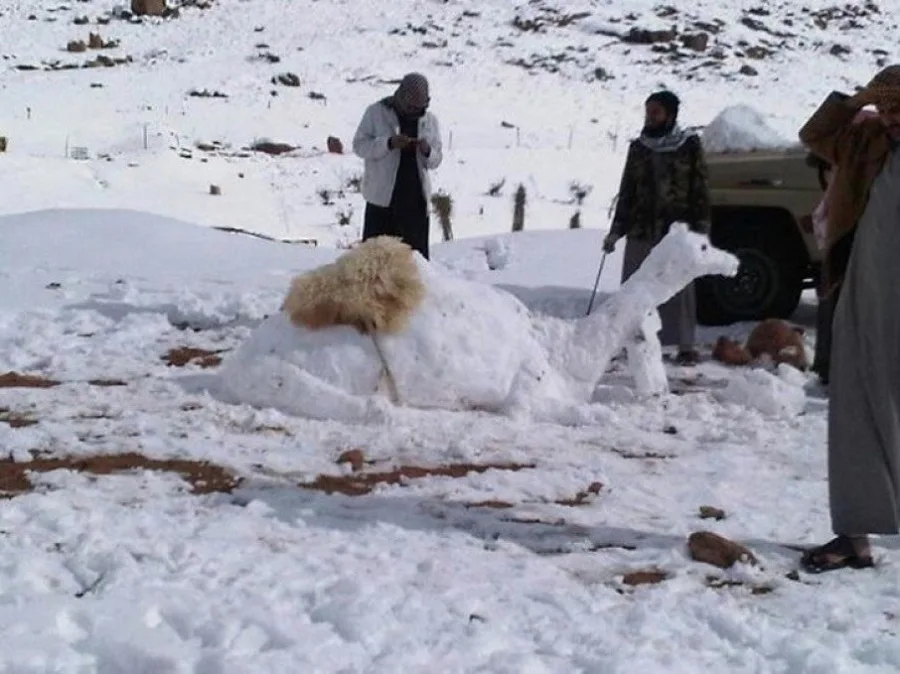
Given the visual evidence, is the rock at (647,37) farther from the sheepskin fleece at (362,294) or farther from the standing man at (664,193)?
the sheepskin fleece at (362,294)

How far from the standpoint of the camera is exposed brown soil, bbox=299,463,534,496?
183 inches

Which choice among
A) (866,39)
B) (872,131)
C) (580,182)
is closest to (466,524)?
(872,131)

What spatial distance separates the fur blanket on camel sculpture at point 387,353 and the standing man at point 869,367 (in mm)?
1920

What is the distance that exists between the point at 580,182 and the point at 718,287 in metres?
12.8

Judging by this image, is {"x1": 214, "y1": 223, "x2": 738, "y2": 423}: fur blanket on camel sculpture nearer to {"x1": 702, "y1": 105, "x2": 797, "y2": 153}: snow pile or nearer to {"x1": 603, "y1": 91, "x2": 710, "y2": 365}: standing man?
{"x1": 603, "y1": 91, "x2": 710, "y2": 365}: standing man

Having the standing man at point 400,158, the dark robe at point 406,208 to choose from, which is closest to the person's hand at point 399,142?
the standing man at point 400,158

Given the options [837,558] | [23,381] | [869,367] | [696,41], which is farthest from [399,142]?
[696,41]

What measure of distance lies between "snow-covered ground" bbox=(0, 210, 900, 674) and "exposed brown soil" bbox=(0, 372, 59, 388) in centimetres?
8

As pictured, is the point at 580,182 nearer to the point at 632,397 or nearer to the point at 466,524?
the point at 632,397

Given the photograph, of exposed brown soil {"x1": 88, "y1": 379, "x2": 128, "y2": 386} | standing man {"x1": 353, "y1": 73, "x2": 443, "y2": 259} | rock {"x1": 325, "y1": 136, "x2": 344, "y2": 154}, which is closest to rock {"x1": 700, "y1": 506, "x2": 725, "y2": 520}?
exposed brown soil {"x1": 88, "y1": 379, "x2": 128, "y2": 386}

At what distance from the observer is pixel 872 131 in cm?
401

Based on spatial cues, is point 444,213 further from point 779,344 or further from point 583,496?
point 583,496

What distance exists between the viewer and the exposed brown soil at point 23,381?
611cm

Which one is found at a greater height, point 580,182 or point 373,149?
point 373,149
